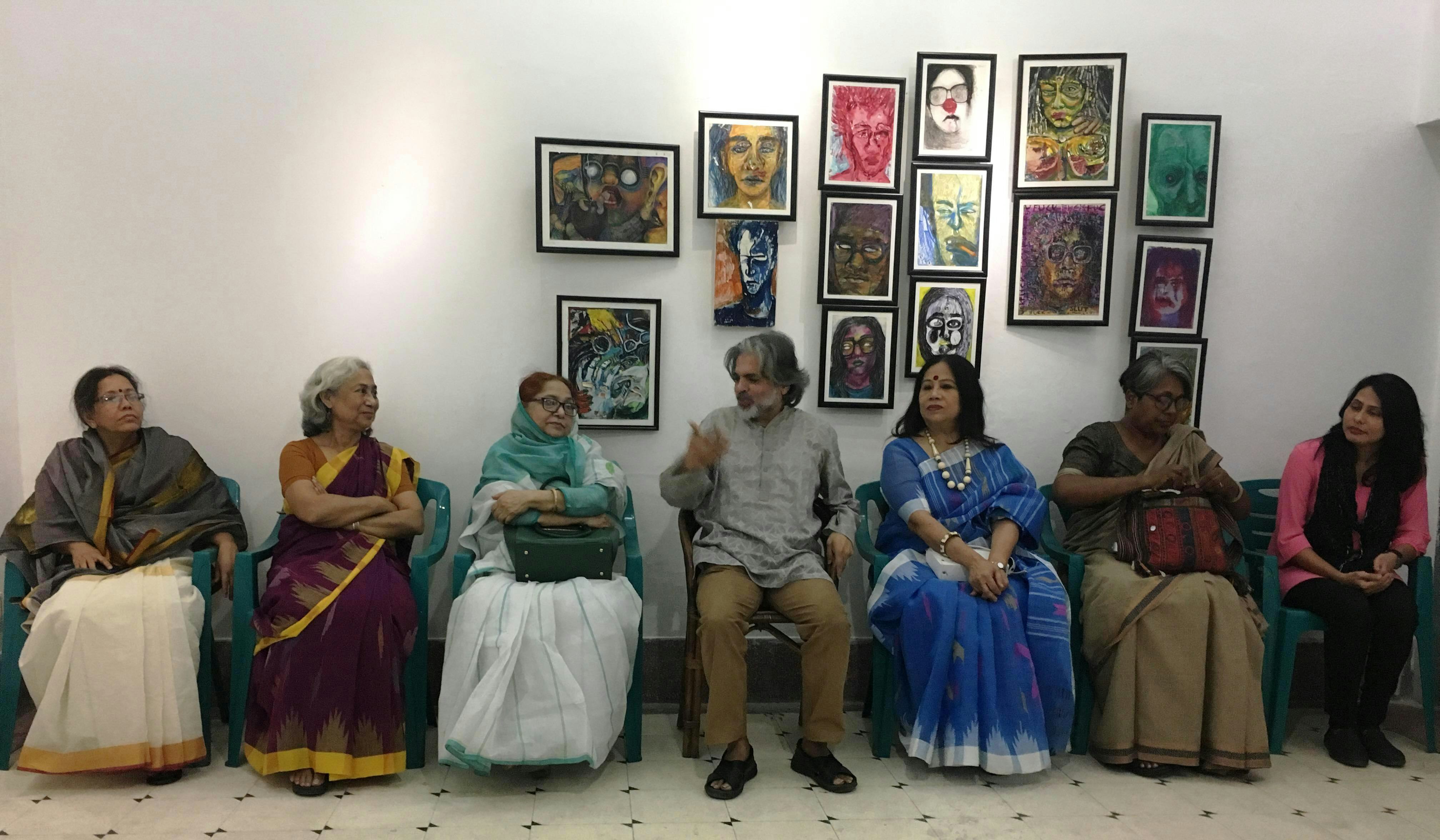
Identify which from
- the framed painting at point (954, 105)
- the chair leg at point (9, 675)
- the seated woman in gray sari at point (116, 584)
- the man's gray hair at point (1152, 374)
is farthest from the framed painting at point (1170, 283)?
the chair leg at point (9, 675)

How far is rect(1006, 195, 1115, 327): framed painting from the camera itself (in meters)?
3.53

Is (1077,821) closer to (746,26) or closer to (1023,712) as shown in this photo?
(1023,712)

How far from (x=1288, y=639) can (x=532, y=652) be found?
2.57 metres

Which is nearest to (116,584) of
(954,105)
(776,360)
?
(776,360)

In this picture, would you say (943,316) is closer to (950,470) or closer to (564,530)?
(950,470)

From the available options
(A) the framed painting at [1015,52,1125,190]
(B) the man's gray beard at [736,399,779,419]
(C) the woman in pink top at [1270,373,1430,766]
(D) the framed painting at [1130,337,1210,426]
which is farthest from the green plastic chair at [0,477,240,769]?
(C) the woman in pink top at [1270,373,1430,766]

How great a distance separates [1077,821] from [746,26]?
9.65ft

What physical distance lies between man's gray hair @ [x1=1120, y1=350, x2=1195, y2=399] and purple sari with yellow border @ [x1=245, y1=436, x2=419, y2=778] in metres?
2.65

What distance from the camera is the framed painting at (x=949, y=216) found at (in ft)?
11.4

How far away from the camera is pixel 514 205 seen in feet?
11.2

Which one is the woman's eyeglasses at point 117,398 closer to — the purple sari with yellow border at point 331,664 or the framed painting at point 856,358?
the purple sari with yellow border at point 331,664

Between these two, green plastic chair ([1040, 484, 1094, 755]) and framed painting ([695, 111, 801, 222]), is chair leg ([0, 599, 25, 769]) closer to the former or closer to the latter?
framed painting ([695, 111, 801, 222])

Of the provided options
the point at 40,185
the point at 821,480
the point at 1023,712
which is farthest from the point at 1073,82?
the point at 40,185

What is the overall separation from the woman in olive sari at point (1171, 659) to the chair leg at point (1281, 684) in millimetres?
109
